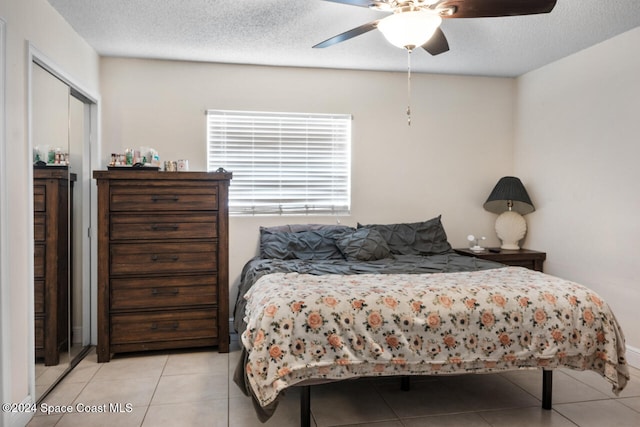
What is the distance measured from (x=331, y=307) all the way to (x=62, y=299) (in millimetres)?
1912

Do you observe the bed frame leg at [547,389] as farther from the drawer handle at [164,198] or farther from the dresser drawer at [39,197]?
the dresser drawer at [39,197]

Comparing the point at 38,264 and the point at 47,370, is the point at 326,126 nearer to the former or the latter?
the point at 38,264

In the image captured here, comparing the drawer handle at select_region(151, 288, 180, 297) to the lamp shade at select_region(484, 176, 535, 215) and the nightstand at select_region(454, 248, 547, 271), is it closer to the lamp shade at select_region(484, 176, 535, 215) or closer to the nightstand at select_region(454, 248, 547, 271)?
the nightstand at select_region(454, 248, 547, 271)

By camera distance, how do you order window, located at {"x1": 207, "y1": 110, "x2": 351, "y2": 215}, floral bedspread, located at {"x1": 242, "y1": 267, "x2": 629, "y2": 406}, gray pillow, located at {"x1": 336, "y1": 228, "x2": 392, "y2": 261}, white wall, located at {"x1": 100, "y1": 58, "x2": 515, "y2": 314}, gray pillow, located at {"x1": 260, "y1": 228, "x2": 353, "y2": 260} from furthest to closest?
window, located at {"x1": 207, "y1": 110, "x2": 351, "y2": 215} < white wall, located at {"x1": 100, "y1": 58, "x2": 515, "y2": 314} < gray pillow, located at {"x1": 260, "y1": 228, "x2": 353, "y2": 260} < gray pillow, located at {"x1": 336, "y1": 228, "x2": 392, "y2": 261} < floral bedspread, located at {"x1": 242, "y1": 267, "x2": 629, "y2": 406}

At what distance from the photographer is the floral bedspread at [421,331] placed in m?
2.02

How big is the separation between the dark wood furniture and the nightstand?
129 inches

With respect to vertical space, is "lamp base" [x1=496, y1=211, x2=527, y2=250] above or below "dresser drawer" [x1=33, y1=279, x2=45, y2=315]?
above

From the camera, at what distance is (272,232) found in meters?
3.90

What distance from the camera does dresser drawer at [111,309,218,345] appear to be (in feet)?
10.7

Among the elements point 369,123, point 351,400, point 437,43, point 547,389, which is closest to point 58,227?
point 351,400

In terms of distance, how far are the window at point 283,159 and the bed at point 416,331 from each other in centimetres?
167

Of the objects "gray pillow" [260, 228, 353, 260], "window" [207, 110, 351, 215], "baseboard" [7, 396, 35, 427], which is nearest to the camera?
"baseboard" [7, 396, 35, 427]

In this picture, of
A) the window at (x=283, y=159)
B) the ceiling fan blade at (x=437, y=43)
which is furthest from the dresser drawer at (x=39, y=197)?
the ceiling fan blade at (x=437, y=43)

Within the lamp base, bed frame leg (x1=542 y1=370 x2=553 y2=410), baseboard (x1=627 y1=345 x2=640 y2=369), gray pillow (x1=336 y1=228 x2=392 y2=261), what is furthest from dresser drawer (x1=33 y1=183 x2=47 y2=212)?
baseboard (x1=627 y1=345 x2=640 y2=369)
